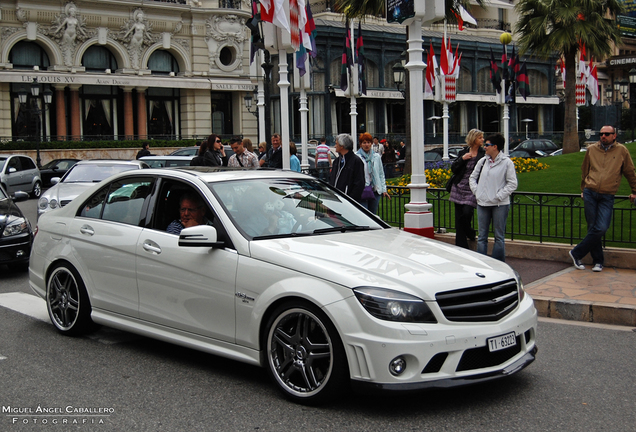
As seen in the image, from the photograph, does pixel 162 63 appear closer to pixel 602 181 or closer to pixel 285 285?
pixel 602 181

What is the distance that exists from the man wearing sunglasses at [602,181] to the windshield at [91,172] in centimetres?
920

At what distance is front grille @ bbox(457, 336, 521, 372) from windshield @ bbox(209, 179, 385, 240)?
1.63 metres

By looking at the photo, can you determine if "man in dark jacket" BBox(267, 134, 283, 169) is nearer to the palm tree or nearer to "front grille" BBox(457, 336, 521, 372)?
"front grille" BBox(457, 336, 521, 372)

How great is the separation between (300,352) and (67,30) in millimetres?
39626

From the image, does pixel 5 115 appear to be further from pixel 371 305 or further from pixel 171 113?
pixel 371 305

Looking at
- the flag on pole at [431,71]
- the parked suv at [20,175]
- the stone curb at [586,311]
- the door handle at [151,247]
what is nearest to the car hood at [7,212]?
the door handle at [151,247]

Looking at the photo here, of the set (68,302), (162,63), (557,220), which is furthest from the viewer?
(162,63)

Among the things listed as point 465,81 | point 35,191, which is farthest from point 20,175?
point 465,81

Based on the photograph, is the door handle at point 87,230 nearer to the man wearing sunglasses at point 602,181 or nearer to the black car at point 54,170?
the man wearing sunglasses at point 602,181

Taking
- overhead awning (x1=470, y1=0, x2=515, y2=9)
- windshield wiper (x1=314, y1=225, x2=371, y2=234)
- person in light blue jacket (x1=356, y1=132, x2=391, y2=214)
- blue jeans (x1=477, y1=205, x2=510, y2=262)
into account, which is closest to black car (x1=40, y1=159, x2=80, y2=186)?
person in light blue jacket (x1=356, y1=132, x2=391, y2=214)

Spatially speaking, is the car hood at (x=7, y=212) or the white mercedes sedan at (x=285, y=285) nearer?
the white mercedes sedan at (x=285, y=285)

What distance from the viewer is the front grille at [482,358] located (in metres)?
4.56

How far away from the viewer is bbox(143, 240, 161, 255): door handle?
5771 millimetres

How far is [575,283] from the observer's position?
8734 mm
